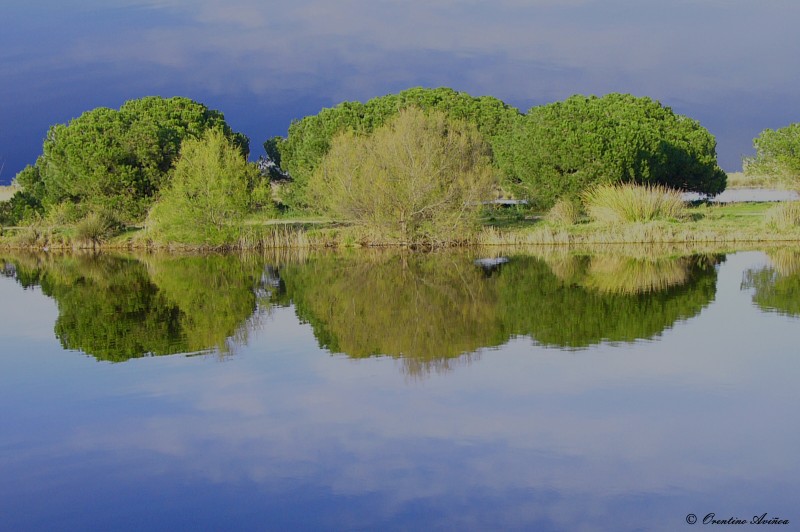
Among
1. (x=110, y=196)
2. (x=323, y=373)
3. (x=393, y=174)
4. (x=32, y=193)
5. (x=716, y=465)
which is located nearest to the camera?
(x=716, y=465)

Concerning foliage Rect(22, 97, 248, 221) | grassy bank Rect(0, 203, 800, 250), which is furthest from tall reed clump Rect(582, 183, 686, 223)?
foliage Rect(22, 97, 248, 221)

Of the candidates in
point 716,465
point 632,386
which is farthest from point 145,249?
point 716,465

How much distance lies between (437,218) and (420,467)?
86.3 ft

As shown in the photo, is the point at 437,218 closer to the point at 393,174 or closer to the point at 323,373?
the point at 393,174

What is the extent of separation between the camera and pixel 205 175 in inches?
1400

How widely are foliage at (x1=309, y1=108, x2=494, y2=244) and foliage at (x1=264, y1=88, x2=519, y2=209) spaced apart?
8.48 m

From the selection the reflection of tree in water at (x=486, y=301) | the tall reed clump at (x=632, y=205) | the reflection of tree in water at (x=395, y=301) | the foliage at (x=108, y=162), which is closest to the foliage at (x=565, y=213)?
the tall reed clump at (x=632, y=205)

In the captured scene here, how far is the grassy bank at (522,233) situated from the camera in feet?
105

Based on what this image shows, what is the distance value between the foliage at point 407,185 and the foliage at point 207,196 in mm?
3196

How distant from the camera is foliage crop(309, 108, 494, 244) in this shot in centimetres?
3328

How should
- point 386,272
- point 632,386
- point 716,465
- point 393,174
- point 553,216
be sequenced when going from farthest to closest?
1. point 553,216
2. point 393,174
3. point 386,272
4. point 632,386
5. point 716,465

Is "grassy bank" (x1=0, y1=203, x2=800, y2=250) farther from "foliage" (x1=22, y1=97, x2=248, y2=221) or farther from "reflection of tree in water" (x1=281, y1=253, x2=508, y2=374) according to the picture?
"reflection of tree in water" (x1=281, y1=253, x2=508, y2=374)

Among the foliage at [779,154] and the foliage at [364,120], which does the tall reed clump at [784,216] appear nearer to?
the foliage at [779,154]

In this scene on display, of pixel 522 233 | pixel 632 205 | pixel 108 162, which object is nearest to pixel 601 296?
pixel 632 205
